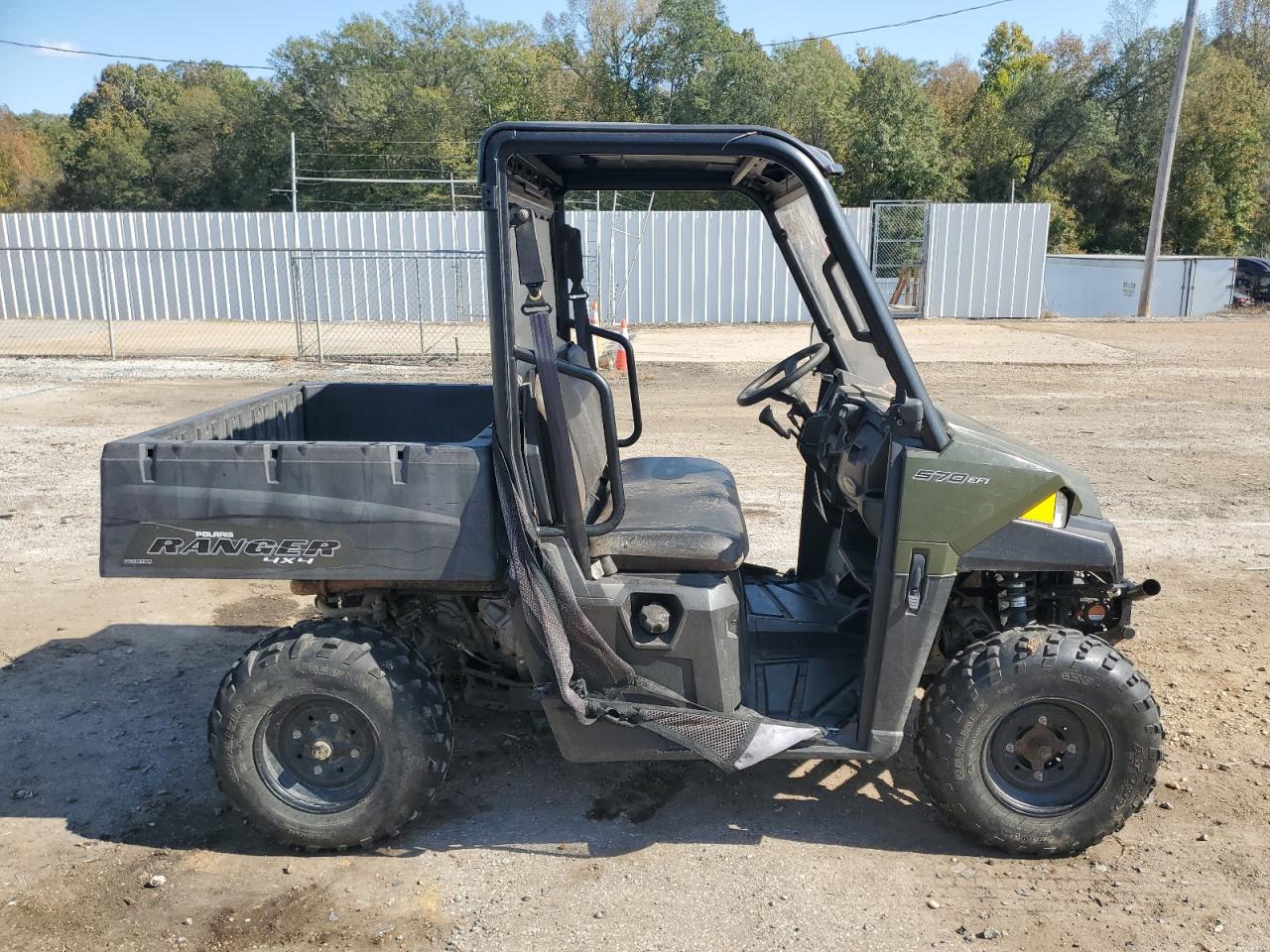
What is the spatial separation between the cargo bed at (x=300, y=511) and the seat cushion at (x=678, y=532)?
1.45 feet

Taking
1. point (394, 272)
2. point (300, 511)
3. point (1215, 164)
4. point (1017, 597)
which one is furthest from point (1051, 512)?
point (1215, 164)

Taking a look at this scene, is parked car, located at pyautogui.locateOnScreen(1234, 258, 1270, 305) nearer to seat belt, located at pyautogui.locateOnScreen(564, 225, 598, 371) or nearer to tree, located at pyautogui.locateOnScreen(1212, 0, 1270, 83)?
tree, located at pyautogui.locateOnScreen(1212, 0, 1270, 83)

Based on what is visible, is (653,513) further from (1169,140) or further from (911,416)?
(1169,140)

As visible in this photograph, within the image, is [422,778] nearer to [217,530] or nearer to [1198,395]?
[217,530]

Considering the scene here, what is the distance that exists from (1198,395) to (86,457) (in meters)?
12.6

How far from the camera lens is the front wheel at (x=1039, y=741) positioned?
3.31 m

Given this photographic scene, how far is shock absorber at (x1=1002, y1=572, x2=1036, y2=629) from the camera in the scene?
3545 millimetres

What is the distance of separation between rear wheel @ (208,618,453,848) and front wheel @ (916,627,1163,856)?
5.46 ft

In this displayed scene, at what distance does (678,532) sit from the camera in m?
3.53

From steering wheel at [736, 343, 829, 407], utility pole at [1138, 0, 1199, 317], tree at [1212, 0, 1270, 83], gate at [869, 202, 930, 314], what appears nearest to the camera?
steering wheel at [736, 343, 829, 407]

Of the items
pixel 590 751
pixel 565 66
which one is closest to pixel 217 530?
pixel 590 751

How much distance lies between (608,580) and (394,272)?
67.7 feet

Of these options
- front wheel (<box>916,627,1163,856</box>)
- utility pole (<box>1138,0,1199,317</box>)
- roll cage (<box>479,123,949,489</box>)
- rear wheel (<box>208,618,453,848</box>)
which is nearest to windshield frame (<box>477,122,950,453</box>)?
roll cage (<box>479,123,949,489</box>)

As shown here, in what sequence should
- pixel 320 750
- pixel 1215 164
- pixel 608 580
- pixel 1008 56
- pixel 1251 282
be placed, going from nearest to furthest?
pixel 608 580 < pixel 320 750 < pixel 1251 282 < pixel 1215 164 < pixel 1008 56
